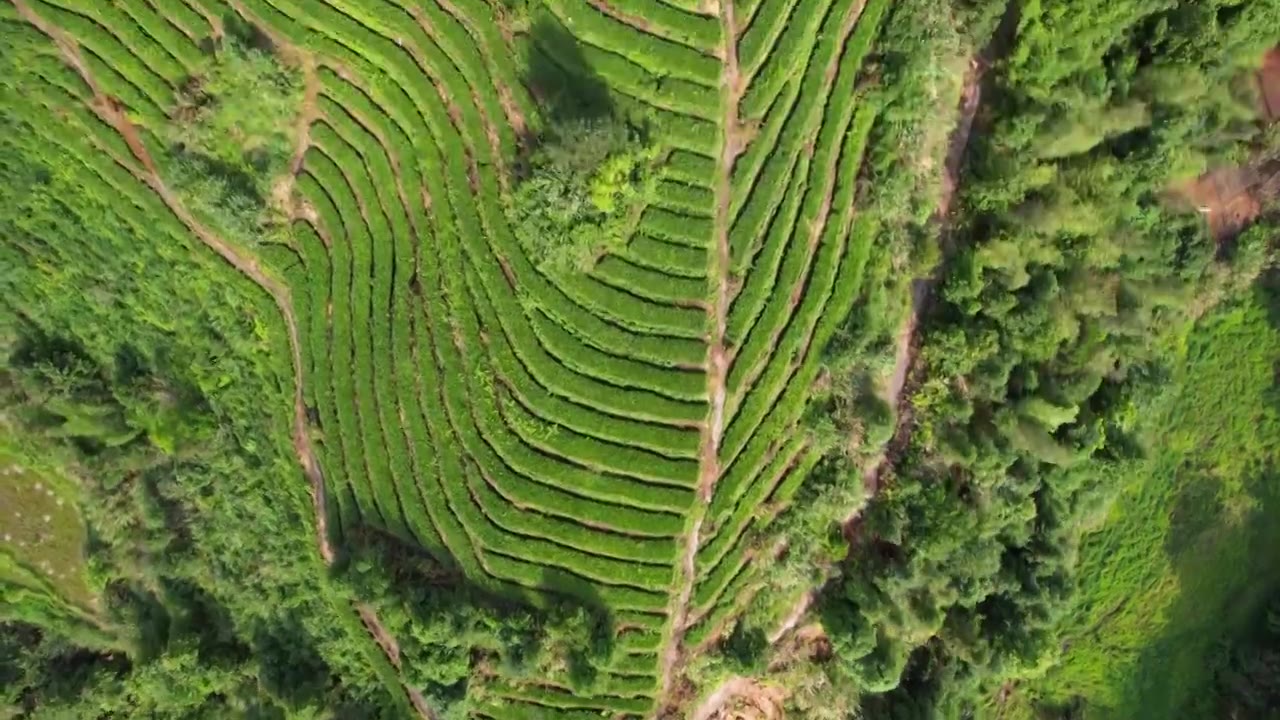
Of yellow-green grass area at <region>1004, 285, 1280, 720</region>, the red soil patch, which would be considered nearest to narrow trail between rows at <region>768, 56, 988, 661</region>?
yellow-green grass area at <region>1004, 285, 1280, 720</region>

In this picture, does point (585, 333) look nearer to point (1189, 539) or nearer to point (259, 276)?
point (259, 276)

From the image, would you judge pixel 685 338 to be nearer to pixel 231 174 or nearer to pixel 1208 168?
pixel 231 174

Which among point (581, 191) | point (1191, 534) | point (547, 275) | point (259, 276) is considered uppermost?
point (581, 191)

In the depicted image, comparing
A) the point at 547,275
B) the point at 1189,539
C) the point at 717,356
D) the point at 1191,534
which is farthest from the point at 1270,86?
the point at 547,275

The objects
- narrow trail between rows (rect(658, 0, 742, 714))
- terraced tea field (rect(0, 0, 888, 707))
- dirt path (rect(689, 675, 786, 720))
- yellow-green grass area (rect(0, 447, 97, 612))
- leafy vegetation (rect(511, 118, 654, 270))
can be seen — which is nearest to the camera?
leafy vegetation (rect(511, 118, 654, 270))

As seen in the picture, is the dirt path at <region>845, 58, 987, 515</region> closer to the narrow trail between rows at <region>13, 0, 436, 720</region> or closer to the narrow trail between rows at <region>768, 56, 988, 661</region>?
the narrow trail between rows at <region>768, 56, 988, 661</region>

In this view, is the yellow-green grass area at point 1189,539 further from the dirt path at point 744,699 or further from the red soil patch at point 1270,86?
the dirt path at point 744,699

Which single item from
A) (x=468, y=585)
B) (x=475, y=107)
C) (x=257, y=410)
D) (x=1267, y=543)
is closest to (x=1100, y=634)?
(x=1267, y=543)
